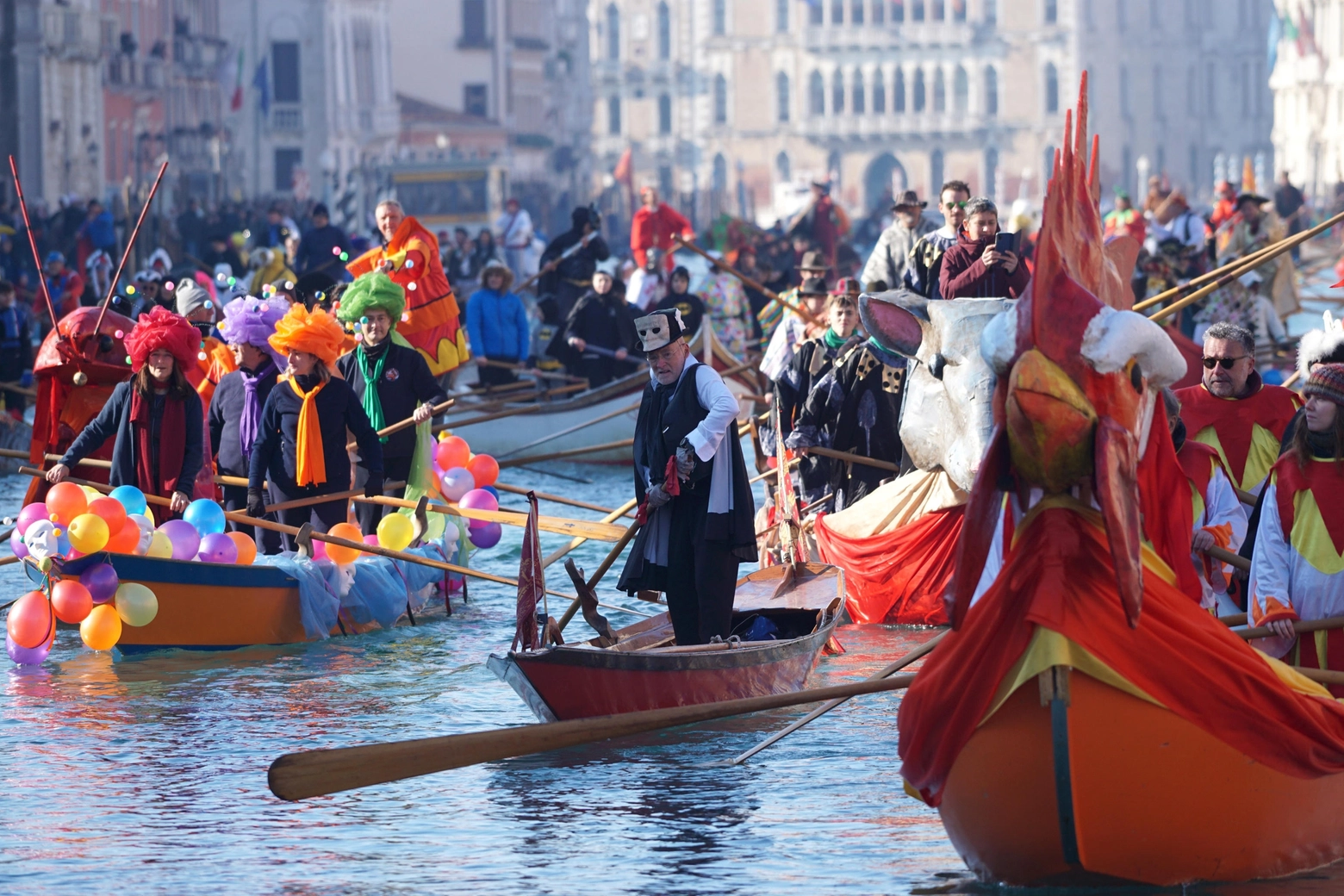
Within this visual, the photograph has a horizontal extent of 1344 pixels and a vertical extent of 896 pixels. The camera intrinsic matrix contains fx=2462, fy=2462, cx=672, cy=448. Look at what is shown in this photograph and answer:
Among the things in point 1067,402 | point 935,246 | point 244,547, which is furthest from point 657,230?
point 1067,402

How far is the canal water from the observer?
752 cm

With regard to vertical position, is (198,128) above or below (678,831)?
above

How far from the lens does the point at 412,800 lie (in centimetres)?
866

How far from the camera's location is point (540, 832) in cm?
811

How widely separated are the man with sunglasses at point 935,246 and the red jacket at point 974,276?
506mm

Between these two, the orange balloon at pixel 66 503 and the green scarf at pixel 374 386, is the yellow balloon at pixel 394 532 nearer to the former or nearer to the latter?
the green scarf at pixel 374 386

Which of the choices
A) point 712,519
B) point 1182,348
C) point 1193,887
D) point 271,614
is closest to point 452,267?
point 1182,348

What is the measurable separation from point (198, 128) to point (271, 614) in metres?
47.7

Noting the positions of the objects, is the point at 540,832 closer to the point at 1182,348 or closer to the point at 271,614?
the point at 271,614

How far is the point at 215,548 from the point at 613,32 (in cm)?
11188

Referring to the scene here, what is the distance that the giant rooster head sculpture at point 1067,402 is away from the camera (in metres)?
6.29

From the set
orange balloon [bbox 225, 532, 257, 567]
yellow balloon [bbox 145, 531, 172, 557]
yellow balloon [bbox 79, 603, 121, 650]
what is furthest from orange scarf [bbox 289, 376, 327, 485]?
yellow balloon [bbox 79, 603, 121, 650]

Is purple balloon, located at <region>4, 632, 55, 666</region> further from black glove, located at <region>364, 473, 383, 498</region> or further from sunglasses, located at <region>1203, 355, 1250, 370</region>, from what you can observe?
sunglasses, located at <region>1203, 355, 1250, 370</region>

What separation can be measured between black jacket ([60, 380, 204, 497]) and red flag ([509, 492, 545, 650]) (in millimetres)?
2866
